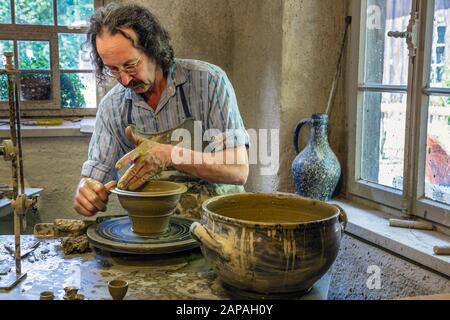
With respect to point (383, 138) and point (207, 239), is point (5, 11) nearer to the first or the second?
point (383, 138)

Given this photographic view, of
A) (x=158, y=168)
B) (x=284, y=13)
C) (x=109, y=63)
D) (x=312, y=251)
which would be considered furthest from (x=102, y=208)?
(x=284, y=13)

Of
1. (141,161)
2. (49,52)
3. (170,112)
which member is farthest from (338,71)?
(49,52)

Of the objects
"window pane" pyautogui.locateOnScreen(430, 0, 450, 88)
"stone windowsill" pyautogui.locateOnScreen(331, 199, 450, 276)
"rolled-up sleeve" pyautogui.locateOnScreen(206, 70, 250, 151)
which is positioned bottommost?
"stone windowsill" pyautogui.locateOnScreen(331, 199, 450, 276)

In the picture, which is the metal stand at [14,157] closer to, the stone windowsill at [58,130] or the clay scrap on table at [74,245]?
the clay scrap on table at [74,245]

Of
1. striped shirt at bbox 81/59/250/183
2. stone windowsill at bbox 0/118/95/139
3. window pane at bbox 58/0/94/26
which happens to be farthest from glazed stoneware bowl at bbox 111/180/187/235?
window pane at bbox 58/0/94/26

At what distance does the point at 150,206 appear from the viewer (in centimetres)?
160

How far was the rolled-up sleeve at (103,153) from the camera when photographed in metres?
2.23

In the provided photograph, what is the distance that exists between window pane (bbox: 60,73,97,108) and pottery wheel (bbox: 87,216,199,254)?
1950 mm

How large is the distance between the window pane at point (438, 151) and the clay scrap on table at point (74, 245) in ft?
4.69

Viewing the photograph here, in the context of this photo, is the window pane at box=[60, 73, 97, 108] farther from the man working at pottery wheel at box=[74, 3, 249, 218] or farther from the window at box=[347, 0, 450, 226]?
the window at box=[347, 0, 450, 226]

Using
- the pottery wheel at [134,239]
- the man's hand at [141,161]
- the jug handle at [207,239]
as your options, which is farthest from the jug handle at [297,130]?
the jug handle at [207,239]

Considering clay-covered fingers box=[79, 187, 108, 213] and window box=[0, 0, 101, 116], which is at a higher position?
window box=[0, 0, 101, 116]

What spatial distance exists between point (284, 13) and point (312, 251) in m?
1.75

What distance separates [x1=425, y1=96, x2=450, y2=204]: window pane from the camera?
207 cm
